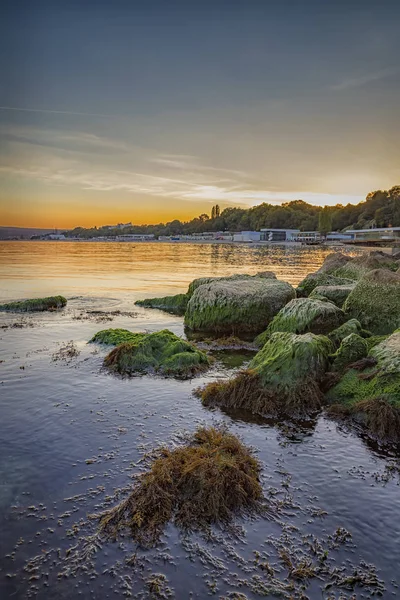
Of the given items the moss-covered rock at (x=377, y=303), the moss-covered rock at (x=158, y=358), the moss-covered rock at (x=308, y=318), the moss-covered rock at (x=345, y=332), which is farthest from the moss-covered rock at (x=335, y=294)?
the moss-covered rock at (x=158, y=358)

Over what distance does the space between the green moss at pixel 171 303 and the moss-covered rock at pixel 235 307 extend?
15.0 feet

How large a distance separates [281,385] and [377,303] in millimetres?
6120

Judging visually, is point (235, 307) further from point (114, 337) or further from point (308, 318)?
point (114, 337)

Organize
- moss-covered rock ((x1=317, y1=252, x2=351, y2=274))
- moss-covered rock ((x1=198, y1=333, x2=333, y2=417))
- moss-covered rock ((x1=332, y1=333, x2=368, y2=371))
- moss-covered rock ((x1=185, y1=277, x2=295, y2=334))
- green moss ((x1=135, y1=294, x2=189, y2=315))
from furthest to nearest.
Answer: moss-covered rock ((x1=317, y1=252, x2=351, y2=274))
green moss ((x1=135, y1=294, x2=189, y2=315))
moss-covered rock ((x1=185, y1=277, x2=295, y2=334))
moss-covered rock ((x1=332, y1=333, x2=368, y2=371))
moss-covered rock ((x1=198, y1=333, x2=333, y2=417))

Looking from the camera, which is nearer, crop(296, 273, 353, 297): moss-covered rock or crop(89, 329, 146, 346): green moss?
crop(89, 329, 146, 346): green moss

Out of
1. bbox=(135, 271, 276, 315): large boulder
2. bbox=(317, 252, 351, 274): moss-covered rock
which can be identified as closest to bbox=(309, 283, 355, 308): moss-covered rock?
bbox=(135, 271, 276, 315): large boulder

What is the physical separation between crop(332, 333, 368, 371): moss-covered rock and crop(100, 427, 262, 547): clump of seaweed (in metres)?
4.47

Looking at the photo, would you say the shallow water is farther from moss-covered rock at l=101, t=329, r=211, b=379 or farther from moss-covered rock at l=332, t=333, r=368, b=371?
moss-covered rock at l=332, t=333, r=368, b=371

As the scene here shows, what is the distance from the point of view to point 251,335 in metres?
17.3

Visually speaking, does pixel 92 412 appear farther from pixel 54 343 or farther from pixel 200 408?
pixel 54 343

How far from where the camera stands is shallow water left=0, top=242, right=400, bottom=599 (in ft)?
17.1

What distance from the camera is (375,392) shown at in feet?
31.6

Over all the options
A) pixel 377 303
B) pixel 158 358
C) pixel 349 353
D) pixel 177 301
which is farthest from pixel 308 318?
pixel 177 301

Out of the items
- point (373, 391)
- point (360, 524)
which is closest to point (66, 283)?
point (373, 391)
